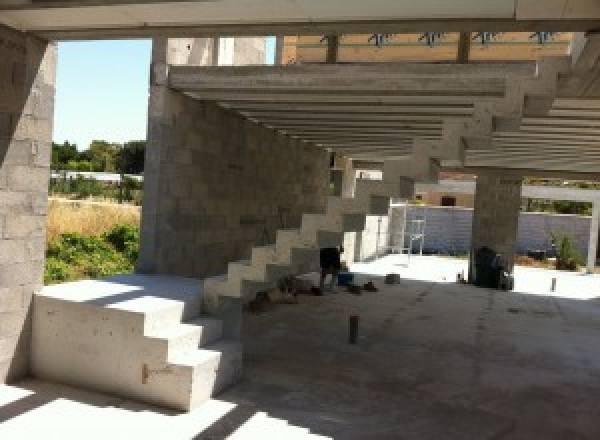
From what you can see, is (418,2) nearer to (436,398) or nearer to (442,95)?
(442,95)

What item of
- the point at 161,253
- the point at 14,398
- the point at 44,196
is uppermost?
the point at 44,196

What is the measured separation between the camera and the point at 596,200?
1050 inches

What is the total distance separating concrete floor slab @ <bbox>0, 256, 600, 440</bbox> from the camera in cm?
609

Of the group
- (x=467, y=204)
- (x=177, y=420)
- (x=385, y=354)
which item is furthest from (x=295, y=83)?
(x=467, y=204)

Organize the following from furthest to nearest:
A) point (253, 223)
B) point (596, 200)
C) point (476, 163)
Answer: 1. point (596, 200)
2. point (476, 163)
3. point (253, 223)

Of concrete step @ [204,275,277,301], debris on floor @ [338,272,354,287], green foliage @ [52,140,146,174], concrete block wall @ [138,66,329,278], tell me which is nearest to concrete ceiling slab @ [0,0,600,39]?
concrete step @ [204,275,277,301]

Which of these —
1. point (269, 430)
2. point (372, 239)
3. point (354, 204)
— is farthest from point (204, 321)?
point (372, 239)

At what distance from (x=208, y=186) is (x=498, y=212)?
12108 mm

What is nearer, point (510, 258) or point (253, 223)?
point (253, 223)

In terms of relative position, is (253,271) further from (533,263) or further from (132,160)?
(132,160)

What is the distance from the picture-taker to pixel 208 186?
1153cm

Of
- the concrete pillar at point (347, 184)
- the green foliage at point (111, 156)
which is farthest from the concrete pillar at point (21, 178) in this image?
the green foliage at point (111, 156)

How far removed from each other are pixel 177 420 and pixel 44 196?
11.0 ft

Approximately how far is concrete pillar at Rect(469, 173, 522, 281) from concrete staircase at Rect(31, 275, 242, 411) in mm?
14393
